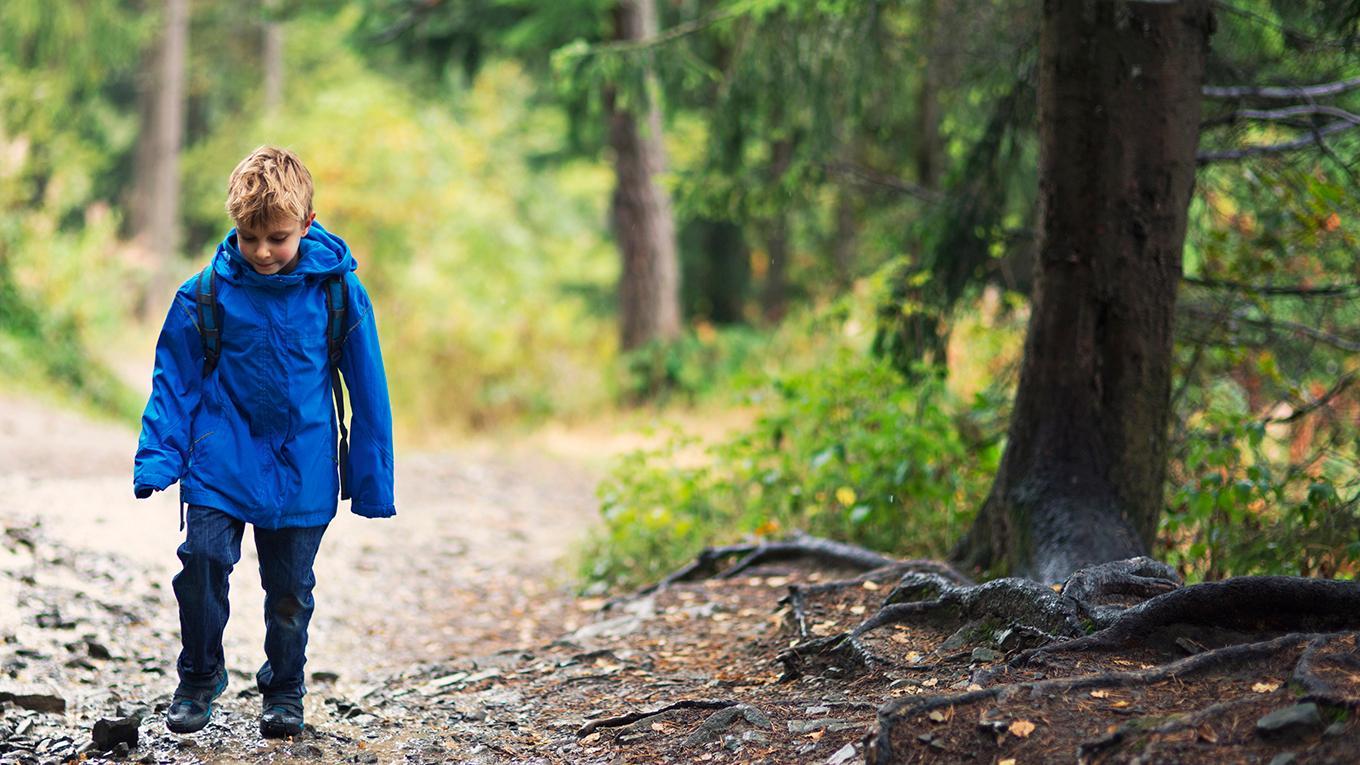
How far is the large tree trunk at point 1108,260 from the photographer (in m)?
4.75

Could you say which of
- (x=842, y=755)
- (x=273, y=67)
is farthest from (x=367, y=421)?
(x=273, y=67)

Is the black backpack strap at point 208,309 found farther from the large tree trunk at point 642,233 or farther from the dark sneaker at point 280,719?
the large tree trunk at point 642,233

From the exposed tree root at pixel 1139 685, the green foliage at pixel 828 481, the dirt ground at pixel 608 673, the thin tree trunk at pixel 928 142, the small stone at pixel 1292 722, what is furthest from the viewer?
the thin tree trunk at pixel 928 142

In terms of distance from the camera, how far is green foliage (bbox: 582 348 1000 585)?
21.3 ft

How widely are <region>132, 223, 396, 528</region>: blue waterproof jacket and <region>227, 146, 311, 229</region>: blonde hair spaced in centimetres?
18

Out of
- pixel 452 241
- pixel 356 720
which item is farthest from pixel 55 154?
pixel 356 720

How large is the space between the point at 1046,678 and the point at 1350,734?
875 millimetres

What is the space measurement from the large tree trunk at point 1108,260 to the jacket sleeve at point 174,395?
3.06 metres

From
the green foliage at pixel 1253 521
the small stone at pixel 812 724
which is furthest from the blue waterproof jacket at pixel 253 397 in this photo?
the green foliage at pixel 1253 521

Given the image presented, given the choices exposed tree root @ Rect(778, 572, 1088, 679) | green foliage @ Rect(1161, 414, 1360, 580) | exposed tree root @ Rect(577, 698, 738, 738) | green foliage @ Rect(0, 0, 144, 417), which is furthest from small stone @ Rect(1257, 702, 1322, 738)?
green foliage @ Rect(0, 0, 144, 417)

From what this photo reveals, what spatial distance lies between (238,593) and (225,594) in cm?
295

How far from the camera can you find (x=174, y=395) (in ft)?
12.5

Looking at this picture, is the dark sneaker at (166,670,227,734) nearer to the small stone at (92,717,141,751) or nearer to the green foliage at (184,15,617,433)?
the small stone at (92,717,141,751)

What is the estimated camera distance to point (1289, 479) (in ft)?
17.5
